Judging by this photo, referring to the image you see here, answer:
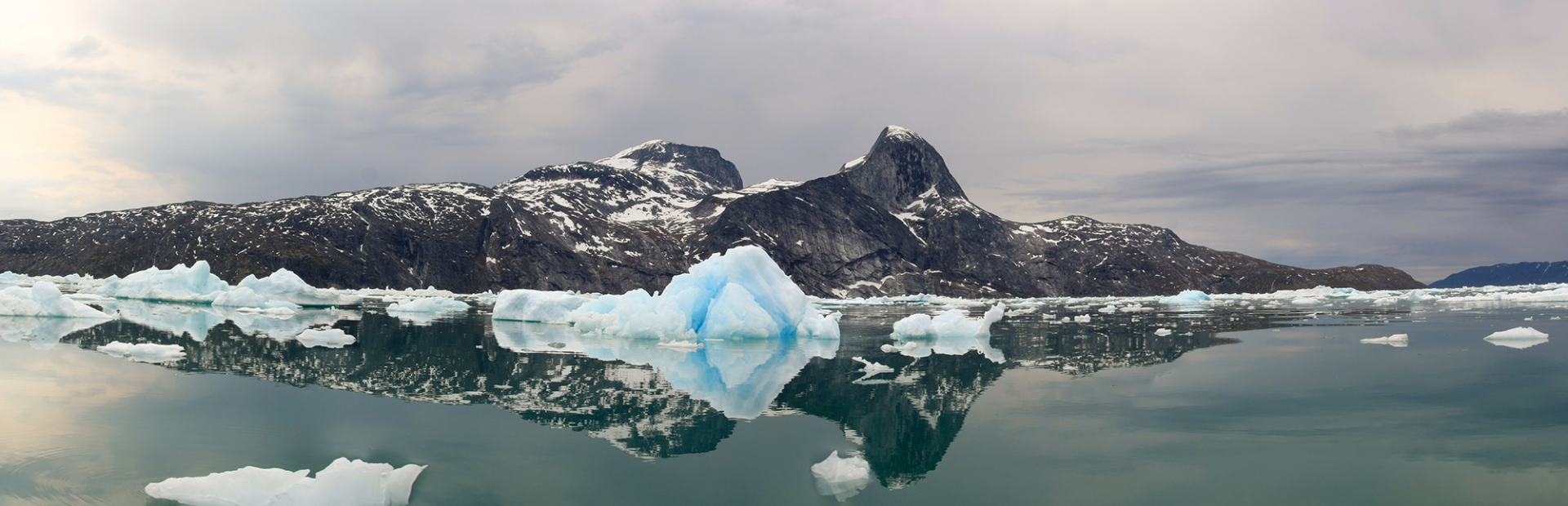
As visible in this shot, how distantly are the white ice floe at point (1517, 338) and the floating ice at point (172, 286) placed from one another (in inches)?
2827

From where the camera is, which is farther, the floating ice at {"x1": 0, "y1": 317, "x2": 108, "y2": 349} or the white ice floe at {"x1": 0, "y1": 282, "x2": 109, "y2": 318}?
the white ice floe at {"x1": 0, "y1": 282, "x2": 109, "y2": 318}

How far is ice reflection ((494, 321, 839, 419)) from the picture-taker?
53.7 feet

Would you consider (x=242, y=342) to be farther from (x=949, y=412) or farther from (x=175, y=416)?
(x=949, y=412)

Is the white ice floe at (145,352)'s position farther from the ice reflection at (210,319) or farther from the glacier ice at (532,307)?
the glacier ice at (532,307)

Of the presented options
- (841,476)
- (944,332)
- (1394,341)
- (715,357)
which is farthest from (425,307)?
(1394,341)

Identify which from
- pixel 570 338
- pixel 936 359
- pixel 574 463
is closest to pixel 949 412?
pixel 574 463

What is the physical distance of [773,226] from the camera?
191 m

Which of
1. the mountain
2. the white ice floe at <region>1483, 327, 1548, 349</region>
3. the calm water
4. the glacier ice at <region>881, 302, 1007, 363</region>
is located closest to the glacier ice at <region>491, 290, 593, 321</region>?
the calm water

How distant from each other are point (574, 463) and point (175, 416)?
26.4 ft

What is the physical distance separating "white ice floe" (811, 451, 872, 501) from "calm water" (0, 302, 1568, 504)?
20 centimetres

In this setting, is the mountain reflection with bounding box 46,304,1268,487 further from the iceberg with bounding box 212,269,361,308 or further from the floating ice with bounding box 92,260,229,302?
the floating ice with bounding box 92,260,229,302

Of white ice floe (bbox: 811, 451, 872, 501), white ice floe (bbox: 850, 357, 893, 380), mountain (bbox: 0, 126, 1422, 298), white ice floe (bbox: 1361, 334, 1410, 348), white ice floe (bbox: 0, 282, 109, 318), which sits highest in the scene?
mountain (bbox: 0, 126, 1422, 298)

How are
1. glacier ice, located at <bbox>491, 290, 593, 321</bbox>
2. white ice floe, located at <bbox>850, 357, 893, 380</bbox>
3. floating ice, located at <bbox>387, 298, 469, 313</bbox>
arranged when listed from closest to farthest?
white ice floe, located at <bbox>850, 357, 893, 380</bbox>, glacier ice, located at <bbox>491, 290, 593, 321</bbox>, floating ice, located at <bbox>387, 298, 469, 313</bbox>

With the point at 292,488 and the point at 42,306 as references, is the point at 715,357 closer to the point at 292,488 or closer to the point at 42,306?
the point at 292,488
